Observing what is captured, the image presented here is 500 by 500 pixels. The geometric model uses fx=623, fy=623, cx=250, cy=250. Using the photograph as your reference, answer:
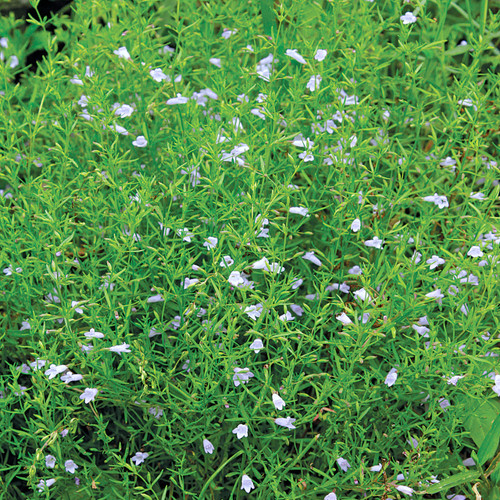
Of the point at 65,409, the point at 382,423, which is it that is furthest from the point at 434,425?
the point at 65,409

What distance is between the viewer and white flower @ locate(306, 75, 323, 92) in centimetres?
283

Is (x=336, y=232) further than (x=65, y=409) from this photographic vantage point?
Yes

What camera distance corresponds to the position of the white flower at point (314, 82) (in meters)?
2.83

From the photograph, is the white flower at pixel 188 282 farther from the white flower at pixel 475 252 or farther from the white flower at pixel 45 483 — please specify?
the white flower at pixel 475 252

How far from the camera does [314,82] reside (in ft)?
9.45

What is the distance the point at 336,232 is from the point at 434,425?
89 centimetres

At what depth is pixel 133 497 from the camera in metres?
2.55

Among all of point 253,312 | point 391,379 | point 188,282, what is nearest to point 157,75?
point 188,282

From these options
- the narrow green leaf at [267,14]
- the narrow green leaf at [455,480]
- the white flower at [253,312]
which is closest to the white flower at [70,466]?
the white flower at [253,312]

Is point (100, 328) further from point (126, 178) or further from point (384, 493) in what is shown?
point (384, 493)

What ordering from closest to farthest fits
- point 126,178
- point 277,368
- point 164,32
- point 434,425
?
point 434,425
point 277,368
point 126,178
point 164,32

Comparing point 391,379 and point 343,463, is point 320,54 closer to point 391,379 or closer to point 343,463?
point 391,379

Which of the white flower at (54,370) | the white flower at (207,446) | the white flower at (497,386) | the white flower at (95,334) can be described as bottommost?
the white flower at (207,446)

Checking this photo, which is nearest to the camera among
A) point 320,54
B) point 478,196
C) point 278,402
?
point 278,402
